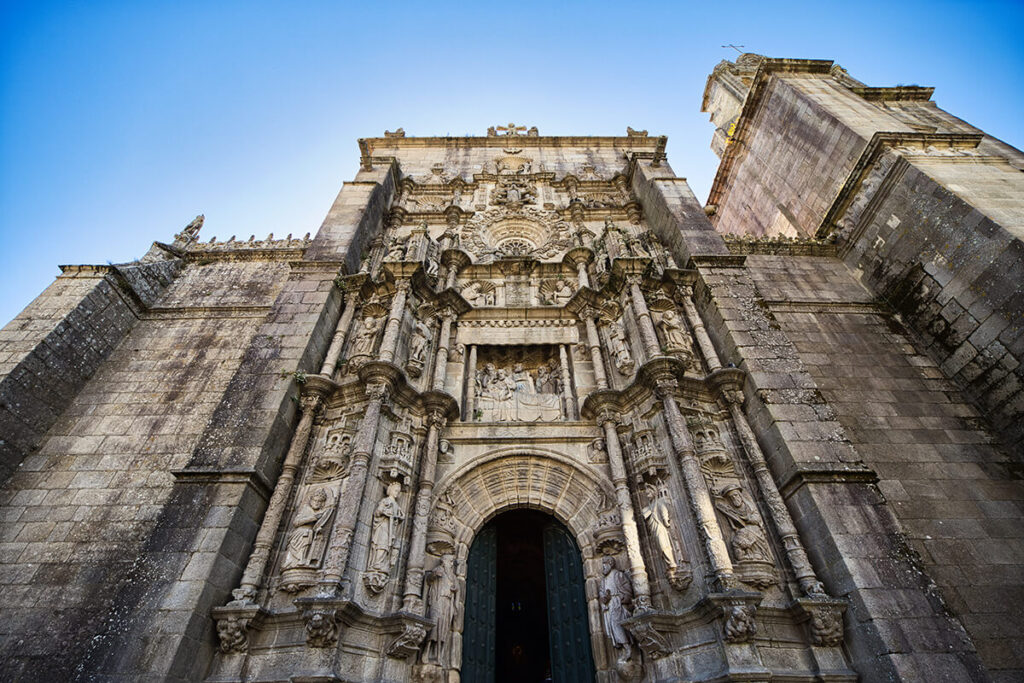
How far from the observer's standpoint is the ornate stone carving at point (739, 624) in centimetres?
548

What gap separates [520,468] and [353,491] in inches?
111

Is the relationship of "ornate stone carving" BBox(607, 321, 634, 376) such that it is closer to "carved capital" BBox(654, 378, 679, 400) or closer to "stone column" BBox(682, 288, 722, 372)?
"carved capital" BBox(654, 378, 679, 400)

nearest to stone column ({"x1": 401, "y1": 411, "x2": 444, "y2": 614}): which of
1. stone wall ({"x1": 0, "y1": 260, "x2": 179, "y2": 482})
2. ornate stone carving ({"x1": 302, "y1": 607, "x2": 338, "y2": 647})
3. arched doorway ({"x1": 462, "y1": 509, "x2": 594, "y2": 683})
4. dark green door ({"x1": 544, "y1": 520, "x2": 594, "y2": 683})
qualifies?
ornate stone carving ({"x1": 302, "y1": 607, "x2": 338, "y2": 647})

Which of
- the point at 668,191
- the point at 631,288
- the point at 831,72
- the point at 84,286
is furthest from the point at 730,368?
the point at 831,72

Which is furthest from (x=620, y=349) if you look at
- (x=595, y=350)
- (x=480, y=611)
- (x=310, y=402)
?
(x=310, y=402)

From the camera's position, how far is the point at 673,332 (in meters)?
9.23

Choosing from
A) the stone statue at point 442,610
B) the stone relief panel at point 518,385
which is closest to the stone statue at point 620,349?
the stone relief panel at point 518,385

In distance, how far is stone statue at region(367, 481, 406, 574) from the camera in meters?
6.49

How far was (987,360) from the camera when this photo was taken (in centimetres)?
865

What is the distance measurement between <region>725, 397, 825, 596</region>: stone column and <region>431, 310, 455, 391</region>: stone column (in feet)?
16.5

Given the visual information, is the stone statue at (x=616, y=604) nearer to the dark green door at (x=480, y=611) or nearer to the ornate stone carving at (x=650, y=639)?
the ornate stone carving at (x=650, y=639)

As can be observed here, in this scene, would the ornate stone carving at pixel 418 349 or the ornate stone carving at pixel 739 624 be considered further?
the ornate stone carving at pixel 418 349

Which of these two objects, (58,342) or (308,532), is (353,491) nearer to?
(308,532)

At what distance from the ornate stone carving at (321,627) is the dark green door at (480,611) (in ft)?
6.75
